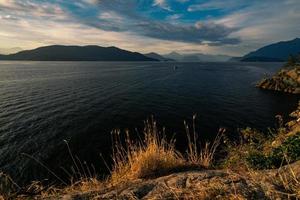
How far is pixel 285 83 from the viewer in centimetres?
7081

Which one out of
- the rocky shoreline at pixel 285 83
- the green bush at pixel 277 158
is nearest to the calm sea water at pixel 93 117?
the rocky shoreline at pixel 285 83

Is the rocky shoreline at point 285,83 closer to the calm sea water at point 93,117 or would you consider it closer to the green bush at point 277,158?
the calm sea water at point 93,117

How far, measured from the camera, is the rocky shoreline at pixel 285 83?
67438mm

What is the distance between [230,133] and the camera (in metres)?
30.6

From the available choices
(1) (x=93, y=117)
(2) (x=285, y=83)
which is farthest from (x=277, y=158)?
(2) (x=285, y=83)

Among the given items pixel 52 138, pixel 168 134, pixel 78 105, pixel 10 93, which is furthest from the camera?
pixel 10 93

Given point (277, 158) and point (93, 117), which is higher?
point (277, 158)

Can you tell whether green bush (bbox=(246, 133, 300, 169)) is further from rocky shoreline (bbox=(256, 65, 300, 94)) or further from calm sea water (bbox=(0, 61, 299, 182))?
rocky shoreline (bbox=(256, 65, 300, 94))

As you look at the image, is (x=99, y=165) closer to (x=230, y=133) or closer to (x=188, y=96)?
(x=230, y=133)

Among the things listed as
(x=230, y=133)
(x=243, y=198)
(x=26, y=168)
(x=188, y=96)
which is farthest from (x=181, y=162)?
(x=188, y=96)

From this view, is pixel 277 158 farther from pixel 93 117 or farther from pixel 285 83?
pixel 285 83

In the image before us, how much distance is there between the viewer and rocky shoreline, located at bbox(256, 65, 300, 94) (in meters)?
67.4

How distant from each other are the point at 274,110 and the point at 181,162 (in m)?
44.9

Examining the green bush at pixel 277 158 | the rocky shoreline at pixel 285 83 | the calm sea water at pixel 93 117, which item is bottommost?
the calm sea water at pixel 93 117
